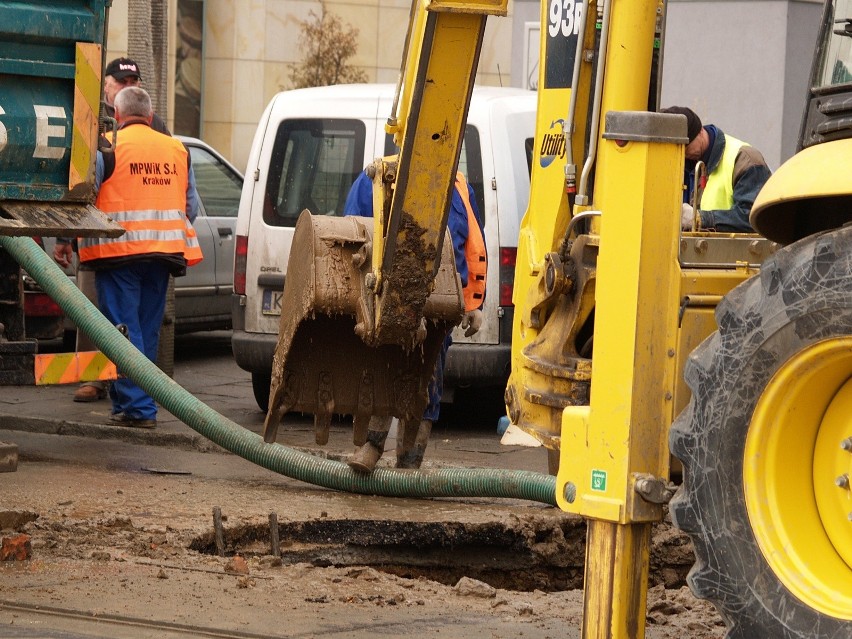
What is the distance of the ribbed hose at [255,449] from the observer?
6637 millimetres

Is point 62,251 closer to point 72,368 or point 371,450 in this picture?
point 72,368

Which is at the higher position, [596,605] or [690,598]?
[596,605]

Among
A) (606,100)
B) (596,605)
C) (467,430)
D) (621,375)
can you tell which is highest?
(606,100)

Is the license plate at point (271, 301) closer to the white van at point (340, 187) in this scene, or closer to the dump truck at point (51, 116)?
the white van at point (340, 187)

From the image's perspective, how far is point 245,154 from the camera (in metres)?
20.0

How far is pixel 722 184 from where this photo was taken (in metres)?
6.63

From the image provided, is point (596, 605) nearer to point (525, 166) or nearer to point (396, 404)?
point (396, 404)

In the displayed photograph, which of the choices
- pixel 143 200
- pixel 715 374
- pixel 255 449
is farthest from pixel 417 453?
pixel 715 374

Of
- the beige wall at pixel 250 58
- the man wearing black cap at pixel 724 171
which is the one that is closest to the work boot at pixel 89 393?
the man wearing black cap at pixel 724 171

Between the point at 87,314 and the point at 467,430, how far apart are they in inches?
107

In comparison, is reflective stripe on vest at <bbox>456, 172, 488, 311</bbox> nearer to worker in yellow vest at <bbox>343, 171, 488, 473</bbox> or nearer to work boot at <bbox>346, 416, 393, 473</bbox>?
worker in yellow vest at <bbox>343, 171, 488, 473</bbox>

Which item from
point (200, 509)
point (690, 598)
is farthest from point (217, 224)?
point (690, 598)

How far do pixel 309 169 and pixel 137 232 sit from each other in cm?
125

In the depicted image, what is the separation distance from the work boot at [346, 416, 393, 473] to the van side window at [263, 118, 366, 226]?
7.39ft
